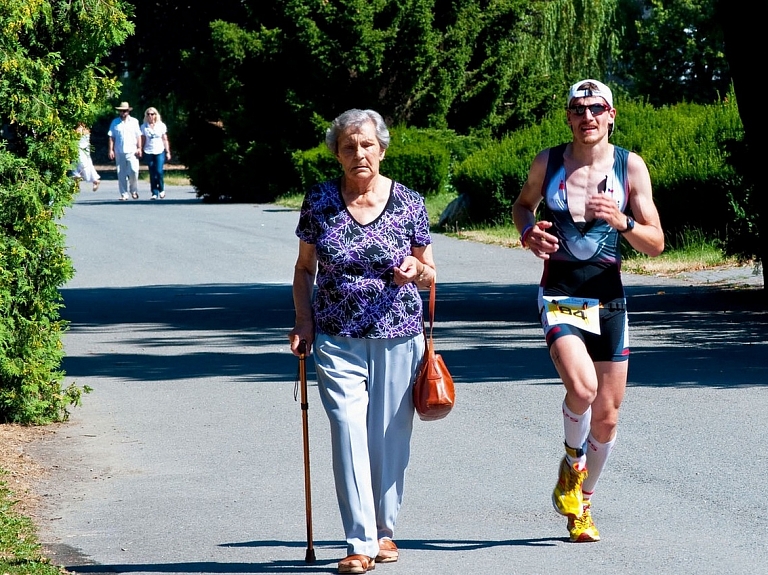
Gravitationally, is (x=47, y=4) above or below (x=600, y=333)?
above

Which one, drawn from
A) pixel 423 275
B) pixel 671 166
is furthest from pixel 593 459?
pixel 671 166

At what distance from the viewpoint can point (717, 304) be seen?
14.9 m

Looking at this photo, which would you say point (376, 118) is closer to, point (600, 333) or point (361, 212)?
point (361, 212)

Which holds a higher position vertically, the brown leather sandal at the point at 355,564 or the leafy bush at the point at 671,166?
the leafy bush at the point at 671,166

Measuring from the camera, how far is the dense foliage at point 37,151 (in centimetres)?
816

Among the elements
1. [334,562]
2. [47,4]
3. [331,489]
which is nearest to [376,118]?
[334,562]

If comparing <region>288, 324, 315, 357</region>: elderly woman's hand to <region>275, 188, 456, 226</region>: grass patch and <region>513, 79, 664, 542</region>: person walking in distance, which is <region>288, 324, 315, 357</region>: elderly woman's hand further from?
<region>275, 188, 456, 226</region>: grass patch

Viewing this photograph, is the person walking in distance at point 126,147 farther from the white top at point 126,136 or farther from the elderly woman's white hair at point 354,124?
the elderly woman's white hair at point 354,124

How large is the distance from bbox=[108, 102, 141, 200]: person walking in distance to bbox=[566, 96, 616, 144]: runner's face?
1151 inches

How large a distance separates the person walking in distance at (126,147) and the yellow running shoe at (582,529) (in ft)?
96.3

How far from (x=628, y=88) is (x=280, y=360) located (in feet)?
138

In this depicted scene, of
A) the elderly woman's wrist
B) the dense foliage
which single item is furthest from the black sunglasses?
the dense foliage

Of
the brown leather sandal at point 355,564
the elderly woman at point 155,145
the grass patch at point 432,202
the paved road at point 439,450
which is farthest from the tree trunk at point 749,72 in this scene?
the elderly woman at point 155,145

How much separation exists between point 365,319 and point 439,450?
104 inches
